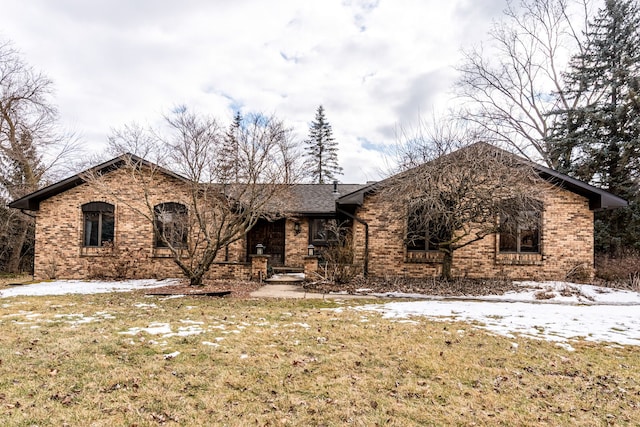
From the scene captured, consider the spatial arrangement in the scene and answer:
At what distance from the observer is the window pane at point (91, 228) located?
43.7 feet

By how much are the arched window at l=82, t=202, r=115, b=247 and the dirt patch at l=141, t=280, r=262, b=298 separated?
4.40m

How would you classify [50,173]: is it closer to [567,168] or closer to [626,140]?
[567,168]

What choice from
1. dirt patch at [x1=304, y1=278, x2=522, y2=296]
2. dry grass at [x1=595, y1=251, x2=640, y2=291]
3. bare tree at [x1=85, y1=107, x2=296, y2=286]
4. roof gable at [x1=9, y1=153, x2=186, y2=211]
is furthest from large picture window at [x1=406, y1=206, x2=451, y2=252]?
roof gable at [x1=9, y1=153, x2=186, y2=211]

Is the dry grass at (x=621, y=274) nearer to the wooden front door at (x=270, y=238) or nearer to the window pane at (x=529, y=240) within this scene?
the window pane at (x=529, y=240)

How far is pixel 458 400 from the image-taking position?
352 cm

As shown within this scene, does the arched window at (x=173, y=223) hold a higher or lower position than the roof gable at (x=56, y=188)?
lower

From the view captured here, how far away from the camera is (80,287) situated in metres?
10.8

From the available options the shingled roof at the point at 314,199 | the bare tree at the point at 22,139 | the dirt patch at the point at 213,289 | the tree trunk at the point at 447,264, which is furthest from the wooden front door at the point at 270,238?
the bare tree at the point at 22,139

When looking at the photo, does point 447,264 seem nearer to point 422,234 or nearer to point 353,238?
point 422,234

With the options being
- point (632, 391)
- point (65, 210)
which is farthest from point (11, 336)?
point (65, 210)

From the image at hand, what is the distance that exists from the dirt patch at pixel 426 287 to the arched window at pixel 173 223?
15.9 ft

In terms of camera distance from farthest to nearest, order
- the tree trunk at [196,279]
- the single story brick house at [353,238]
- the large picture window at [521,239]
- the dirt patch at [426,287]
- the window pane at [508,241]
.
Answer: the window pane at [508,241]
the large picture window at [521,239]
the single story brick house at [353,238]
the tree trunk at [196,279]
the dirt patch at [426,287]

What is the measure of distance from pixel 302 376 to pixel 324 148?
116 feet

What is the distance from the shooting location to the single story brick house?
12.0 metres
